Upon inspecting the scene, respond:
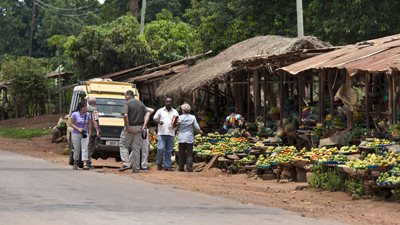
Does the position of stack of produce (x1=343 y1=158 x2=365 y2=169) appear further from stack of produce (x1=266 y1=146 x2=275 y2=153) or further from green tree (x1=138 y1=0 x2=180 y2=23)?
green tree (x1=138 y1=0 x2=180 y2=23)

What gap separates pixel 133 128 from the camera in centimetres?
1180

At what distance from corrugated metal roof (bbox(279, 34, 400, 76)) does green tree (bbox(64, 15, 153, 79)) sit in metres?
17.7

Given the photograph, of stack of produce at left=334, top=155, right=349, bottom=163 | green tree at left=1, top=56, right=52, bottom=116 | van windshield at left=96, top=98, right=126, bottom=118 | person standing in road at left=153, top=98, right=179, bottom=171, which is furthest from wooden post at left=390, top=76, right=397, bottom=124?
green tree at left=1, top=56, right=52, bottom=116

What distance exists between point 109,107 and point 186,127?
3.37 metres

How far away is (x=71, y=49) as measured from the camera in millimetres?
29547

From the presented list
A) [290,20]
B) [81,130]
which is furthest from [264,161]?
[290,20]

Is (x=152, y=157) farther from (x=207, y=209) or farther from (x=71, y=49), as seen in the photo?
(x=71, y=49)

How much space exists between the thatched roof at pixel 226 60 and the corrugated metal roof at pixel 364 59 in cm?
238

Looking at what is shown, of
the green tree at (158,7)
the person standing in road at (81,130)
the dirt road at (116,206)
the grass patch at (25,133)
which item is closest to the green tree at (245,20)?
the grass patch at (25,133)

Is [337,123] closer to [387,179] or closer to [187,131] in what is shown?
[187,131]

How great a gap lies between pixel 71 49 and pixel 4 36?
97.0 feet

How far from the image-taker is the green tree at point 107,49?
29234mm

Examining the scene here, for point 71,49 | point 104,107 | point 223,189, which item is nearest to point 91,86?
point 104,107

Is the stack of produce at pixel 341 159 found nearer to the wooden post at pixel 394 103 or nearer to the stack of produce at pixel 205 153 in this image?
the wooden post at pixel 394 103
